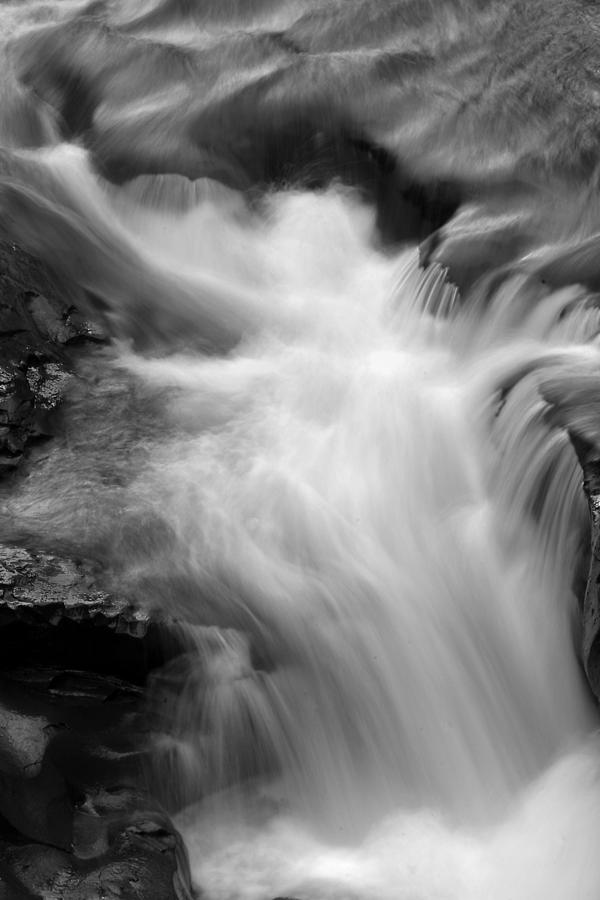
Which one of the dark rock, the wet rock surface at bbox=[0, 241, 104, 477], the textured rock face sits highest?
the wet rock surface at bbox=[0, 241, 104, 477]

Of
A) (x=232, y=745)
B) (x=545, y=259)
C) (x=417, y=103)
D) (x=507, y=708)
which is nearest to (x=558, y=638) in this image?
(x=507, y=708)

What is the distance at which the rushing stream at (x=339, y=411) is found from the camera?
183 inches

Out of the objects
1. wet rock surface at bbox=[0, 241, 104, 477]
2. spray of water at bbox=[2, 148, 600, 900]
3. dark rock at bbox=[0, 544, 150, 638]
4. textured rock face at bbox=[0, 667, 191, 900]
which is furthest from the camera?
wet rock surface at bbox=[0, 241, 104, 477]

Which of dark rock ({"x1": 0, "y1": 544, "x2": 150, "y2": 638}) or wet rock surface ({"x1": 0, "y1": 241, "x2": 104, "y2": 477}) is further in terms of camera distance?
wet rock surface ({"x1": 0, "y1": 241, "x2": 104, "y2": 477})

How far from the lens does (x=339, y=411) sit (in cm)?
631

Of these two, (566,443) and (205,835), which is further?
(566,443)

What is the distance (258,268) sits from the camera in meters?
7.44

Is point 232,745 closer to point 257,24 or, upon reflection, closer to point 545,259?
point 545,259

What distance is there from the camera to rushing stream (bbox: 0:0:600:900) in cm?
464

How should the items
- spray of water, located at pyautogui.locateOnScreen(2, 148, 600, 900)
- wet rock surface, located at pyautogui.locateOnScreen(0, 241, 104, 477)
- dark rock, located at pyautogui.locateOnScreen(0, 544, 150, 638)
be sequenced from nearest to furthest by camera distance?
dark rock, located at pyautogui.locateOnScreen(0, 544, 150, 638) < spray of water, located at pyautogui.locateOnScreen(2, 148, 600, 900) < wet rock surface, located at pyautogui.locateOnScreen(0, 241, 104, 477)

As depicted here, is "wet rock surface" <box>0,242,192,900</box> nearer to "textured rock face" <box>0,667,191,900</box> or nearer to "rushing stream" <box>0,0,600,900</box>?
"textured rock face" <box>0,667,191,900</box>

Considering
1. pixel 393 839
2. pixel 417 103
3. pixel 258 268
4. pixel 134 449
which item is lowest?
pixel 393 839

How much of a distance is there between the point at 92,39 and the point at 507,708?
22.4ft

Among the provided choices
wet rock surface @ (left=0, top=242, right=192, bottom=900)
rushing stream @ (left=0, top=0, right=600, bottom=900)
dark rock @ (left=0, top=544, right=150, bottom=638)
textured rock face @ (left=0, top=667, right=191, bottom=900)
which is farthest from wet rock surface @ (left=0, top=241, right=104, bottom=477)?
textured rock face @ (left=0, top=667, right=191, bottom=900)
